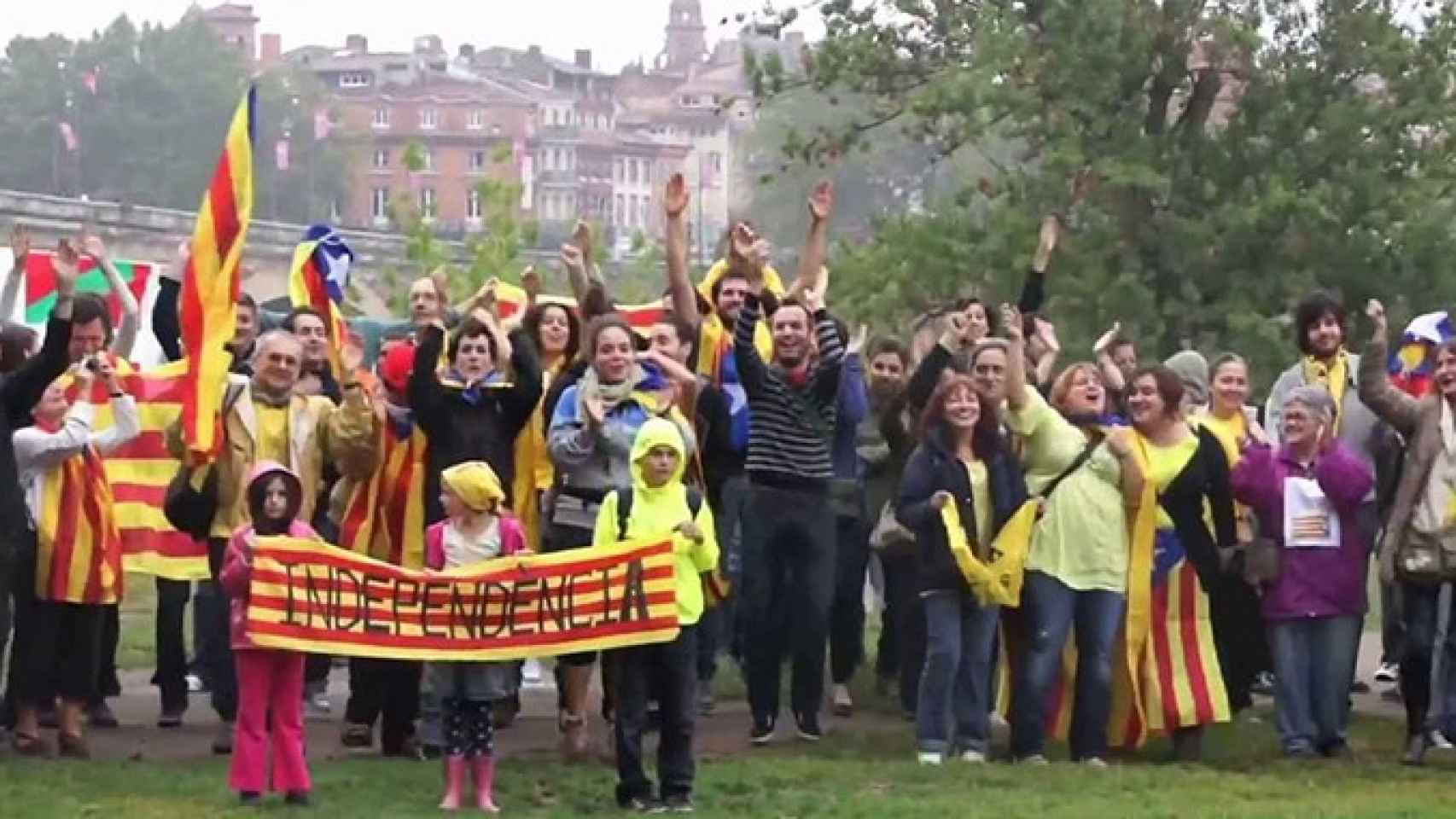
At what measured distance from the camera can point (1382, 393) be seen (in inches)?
570

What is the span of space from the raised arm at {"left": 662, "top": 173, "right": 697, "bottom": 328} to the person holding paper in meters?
2.47

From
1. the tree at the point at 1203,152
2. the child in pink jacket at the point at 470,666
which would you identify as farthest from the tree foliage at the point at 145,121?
the child in pink jacket at the point at 470,666

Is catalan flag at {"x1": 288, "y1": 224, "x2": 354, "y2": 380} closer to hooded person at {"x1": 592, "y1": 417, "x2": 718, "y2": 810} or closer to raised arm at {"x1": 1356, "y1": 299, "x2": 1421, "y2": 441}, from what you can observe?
hooded person at {"x1": 592, "y1": 417, "x2": 718, "y2": 810}

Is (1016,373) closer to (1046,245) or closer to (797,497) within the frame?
(797,497)

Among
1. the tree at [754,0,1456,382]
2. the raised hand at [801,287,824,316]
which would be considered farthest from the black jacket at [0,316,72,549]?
the tree at [754,0,1456,382]

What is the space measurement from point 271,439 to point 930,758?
2918 mm

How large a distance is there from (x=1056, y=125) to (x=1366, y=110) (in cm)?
285

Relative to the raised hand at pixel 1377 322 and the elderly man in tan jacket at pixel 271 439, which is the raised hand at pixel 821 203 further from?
the raised hand at pixel 1377 322

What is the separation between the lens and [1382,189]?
30.9m

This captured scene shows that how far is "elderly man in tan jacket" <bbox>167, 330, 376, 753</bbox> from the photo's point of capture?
13438 millimetres

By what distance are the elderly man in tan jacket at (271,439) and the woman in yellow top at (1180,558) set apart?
3.23m

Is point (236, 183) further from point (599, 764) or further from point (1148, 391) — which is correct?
point (1148, 391)

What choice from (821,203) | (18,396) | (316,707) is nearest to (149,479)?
(316,707)

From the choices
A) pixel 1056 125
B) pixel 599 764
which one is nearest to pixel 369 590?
pixel 599 764
